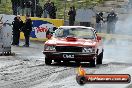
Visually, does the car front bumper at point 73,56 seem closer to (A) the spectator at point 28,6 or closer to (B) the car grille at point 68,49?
(B) the car grille at point 68,49

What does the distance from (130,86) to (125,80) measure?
458cm

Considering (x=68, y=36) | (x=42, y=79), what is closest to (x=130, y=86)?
(x=42, y=79)

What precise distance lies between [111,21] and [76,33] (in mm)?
14368

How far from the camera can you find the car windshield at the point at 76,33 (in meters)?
18.0

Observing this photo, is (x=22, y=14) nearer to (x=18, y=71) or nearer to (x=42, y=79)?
(x=18, y=71)

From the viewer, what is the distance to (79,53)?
55.3 feet

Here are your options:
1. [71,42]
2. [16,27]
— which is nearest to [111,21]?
[16,27]

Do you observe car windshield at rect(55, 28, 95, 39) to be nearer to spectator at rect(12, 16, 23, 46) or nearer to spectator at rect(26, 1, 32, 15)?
spectator at rect(12, 16, 23, 46)

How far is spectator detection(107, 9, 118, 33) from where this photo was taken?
105 feet

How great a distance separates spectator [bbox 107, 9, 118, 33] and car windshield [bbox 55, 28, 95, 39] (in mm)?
13863

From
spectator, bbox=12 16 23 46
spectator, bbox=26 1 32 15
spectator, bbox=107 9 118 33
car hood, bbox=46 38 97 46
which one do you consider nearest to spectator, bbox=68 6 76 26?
spectator, bbox=107 9 118 33

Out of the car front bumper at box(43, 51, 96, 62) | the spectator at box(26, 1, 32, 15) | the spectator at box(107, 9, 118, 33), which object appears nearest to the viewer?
the car front bumper at box(43, 51, 96, 62)

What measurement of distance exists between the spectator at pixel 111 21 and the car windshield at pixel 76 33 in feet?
45.5

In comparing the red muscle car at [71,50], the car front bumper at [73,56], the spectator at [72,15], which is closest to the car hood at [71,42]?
the red muscle car at [71,50]
